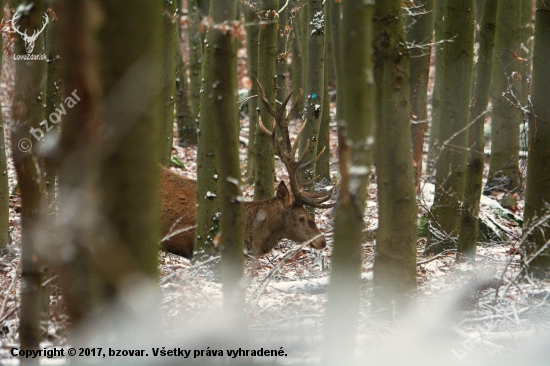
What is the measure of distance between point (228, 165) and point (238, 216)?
1.09ft

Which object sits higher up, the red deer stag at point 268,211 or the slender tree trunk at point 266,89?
the slender tree trunk at point 266,89

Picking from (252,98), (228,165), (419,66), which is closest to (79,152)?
(228,165)

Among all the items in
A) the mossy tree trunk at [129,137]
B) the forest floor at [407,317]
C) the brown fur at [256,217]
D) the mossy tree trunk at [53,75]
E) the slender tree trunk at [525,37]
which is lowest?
the forest floor at [407,317]

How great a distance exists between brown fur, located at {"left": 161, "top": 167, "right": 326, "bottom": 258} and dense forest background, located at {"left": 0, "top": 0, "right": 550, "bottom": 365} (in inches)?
0.9

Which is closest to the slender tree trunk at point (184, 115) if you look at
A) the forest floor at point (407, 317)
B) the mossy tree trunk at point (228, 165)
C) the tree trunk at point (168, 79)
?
the tree trunk at point (168, 79)

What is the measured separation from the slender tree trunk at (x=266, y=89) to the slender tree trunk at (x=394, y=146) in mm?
3450

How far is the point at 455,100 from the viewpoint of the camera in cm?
627

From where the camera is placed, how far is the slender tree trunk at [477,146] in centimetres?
588

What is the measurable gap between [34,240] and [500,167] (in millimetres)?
10220

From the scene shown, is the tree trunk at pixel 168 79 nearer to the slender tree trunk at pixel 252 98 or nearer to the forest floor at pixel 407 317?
the forest floor at pixel 407 317

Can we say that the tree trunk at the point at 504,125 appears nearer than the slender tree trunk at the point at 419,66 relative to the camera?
No

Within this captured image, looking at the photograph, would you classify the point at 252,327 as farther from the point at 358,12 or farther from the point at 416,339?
the point at 358,12

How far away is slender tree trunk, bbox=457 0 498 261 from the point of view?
5883 mm

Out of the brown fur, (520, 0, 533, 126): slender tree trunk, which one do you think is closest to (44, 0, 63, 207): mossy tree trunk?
the brown fur
